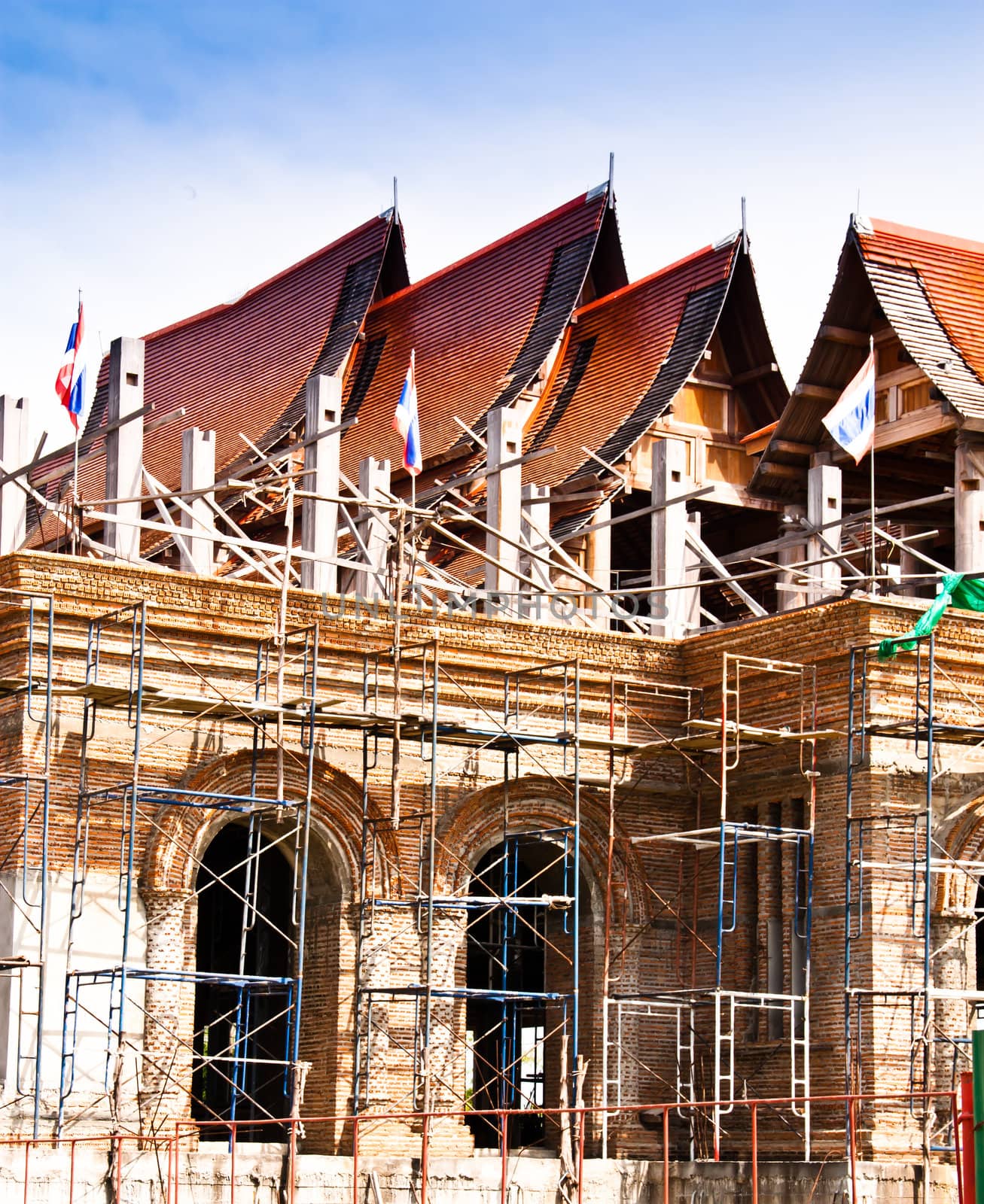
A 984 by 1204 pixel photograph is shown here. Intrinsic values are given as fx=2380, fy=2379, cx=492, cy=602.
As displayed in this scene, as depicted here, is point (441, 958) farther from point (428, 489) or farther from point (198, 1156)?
point (428, 489)

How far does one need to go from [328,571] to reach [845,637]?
5.68 meters

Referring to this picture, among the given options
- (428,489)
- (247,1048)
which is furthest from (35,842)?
(428,489)

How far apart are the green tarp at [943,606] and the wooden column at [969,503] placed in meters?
3.26

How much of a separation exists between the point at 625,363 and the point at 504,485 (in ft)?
25.5

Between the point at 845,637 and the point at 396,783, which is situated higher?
the point at 845,637

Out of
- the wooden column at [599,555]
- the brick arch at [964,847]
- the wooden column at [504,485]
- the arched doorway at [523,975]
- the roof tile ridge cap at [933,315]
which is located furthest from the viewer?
the wooden column at [599,555]

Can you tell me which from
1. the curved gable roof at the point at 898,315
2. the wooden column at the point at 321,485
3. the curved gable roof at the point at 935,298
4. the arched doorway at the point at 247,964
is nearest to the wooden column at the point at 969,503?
the curved gable roof at the point at 935,298

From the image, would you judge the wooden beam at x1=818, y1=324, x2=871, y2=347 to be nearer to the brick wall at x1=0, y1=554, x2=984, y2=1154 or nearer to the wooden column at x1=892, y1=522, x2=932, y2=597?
the wooden column at x1=892, y1=522, x2=932, y2=597

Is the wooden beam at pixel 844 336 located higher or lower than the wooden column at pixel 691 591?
higher

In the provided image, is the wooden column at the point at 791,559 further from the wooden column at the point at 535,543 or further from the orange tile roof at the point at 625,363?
the wooden column at the point at 535,543

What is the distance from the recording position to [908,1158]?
2183 centimetres

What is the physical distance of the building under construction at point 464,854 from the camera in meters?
21.4

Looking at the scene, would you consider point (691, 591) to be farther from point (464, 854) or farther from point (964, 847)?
point (964, 847)

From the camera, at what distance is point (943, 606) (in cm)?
2245
